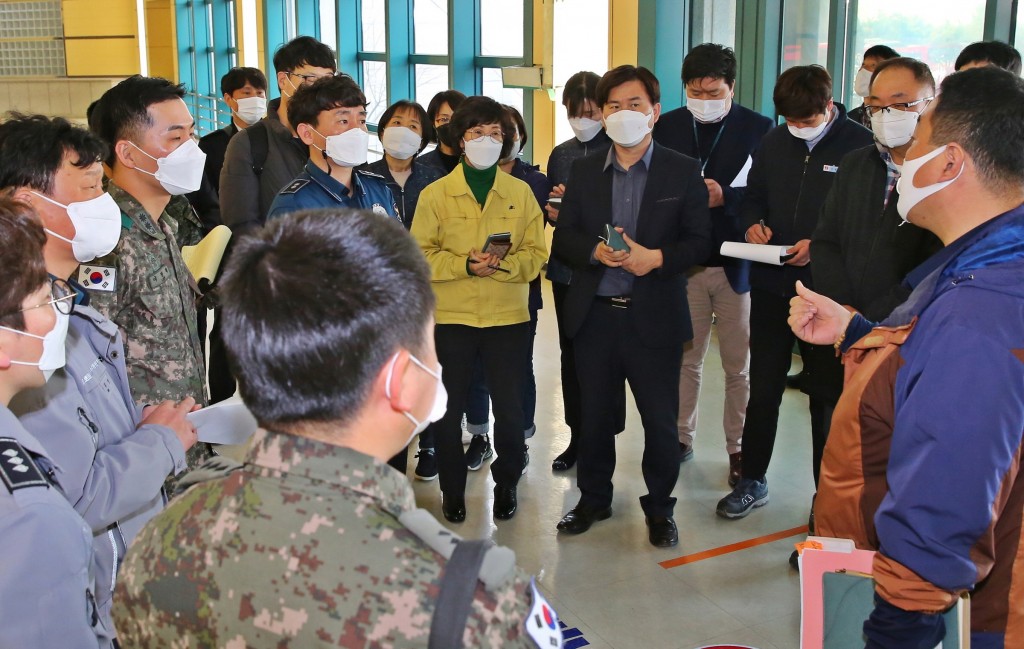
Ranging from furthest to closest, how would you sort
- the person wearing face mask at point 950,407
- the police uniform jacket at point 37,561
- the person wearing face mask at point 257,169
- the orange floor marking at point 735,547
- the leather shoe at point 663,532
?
the person wearing face mask at point 257,169 → the leather shoe at point 663,532 → the orange floor marking at point 735,547 → the person wearing face mask at point 950,407 → the police uniform jacket at point 37,561

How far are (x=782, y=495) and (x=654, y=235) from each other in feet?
4.34

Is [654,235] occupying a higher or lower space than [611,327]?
higher

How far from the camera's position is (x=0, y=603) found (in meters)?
1.30

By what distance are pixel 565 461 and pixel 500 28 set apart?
6.21 metres

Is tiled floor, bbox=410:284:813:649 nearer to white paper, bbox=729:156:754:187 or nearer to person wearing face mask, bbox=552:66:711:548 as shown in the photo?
person wearing face mask, bbox=552:66:711:548

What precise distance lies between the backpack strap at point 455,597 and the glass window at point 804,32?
558 cm

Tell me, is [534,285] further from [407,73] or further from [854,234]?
[407,73]

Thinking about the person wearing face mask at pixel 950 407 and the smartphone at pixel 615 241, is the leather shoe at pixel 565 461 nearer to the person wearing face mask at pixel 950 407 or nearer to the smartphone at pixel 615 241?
the smartphone at pixel 615 241

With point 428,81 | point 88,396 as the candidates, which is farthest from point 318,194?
point 428,81

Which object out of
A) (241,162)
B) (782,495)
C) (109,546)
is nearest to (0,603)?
(109,546)

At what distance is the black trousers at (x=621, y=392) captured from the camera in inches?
135

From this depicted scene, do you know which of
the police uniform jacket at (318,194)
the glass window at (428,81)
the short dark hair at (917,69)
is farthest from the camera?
the glass window at (428,81)

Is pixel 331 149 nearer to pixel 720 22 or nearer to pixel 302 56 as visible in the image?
pixel 302 56

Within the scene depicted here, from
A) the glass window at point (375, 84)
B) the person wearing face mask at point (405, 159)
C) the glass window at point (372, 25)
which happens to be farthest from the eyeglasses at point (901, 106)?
the glass window at point (372, 25)
